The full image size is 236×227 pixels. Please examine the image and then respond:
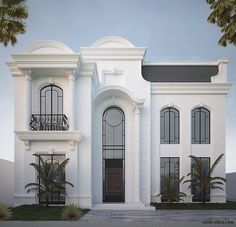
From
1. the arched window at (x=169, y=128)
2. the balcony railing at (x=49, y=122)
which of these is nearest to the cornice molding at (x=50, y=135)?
the balcony railing at (x=49, y=122)

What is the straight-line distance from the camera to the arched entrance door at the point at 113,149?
2344cm

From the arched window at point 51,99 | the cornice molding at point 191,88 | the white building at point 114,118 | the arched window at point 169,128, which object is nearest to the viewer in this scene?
the white building at point 114,118

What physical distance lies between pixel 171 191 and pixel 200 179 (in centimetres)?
202

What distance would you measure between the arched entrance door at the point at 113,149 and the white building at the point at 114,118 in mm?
62

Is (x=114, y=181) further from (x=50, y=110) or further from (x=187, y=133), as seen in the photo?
(x=50, y=110)

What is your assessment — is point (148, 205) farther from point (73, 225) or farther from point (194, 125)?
point (73, 225)

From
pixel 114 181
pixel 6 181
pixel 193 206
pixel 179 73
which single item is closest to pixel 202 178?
pixel 193 206

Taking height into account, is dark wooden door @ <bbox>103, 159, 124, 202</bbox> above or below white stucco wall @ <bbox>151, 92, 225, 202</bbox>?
below

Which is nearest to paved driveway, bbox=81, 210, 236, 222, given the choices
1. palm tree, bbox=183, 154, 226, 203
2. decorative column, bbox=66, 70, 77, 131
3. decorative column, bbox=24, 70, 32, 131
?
palm tree, bbox=183, 154, 226, 203

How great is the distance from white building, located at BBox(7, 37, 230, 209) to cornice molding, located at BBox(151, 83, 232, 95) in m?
0.06

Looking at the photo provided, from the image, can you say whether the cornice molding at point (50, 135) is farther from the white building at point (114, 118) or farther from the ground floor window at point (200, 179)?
the ground floor window at point (200, 179)

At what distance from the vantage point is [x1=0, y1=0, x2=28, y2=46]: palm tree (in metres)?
18.0

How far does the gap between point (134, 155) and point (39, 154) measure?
5766 millimetres

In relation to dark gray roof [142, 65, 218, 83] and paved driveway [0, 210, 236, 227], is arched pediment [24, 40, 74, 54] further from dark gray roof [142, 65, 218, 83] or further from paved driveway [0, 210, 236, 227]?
paved driveway [0, 210, 236, 227]
